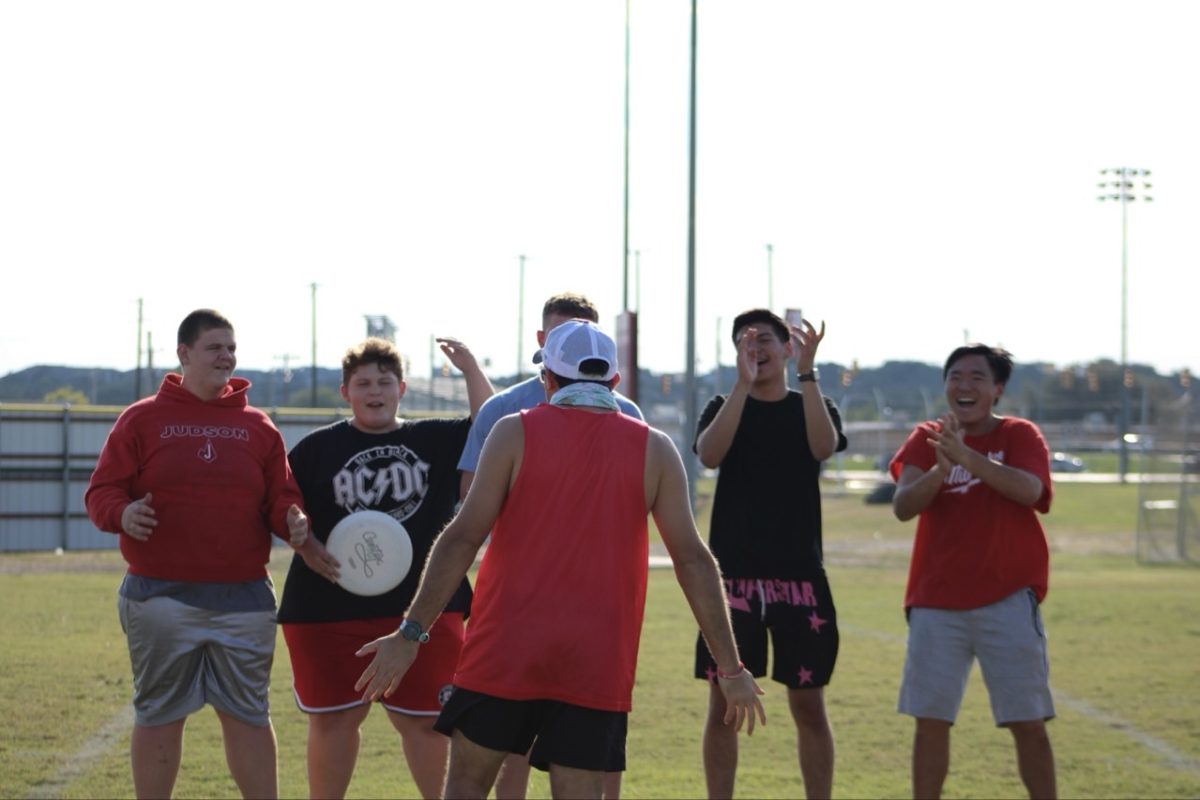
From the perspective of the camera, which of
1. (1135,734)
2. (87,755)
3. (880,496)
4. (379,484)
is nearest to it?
(379,484)

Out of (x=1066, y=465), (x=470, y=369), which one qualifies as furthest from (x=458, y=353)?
(x=1066, y=465)

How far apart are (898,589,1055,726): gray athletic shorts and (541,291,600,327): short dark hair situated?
2140 millimetres

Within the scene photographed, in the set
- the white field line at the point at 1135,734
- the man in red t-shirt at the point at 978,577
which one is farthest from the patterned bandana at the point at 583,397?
the white field line at the point at 1135,734

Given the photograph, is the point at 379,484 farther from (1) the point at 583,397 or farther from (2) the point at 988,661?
(2) the point at 988,661

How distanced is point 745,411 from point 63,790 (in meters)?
3.77

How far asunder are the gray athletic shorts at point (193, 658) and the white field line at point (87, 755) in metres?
1.46

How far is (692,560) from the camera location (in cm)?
451

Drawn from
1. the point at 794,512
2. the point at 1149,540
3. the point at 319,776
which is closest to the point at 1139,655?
the point at 794,512

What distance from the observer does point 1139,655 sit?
12.7 metres

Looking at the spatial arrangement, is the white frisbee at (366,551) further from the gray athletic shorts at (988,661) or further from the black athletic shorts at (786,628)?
the gray athletic shorts at (988,661)

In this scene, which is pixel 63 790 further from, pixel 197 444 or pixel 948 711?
pixel 948 711

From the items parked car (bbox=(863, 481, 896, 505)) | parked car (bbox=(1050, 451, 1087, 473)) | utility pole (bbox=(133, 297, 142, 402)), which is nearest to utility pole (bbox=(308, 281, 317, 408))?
utility pole (bbox=(133, 297, 142, 402))

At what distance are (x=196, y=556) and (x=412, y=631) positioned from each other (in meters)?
1.73

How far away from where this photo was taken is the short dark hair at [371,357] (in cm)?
622
